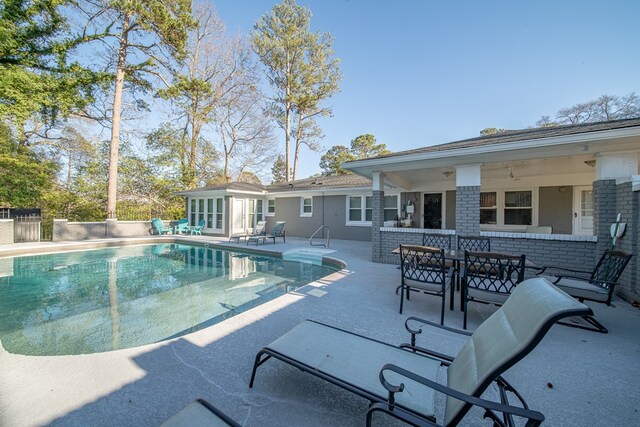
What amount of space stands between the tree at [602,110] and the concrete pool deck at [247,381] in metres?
24.6

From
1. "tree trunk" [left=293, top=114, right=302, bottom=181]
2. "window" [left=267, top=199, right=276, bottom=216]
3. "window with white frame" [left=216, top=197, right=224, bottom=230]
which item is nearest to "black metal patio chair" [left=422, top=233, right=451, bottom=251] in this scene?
"window" [left=267, top=199, right=276, bottom=216]

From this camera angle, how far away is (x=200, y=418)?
4.94 feet

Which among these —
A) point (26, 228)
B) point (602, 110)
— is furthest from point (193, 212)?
point (602, 110)

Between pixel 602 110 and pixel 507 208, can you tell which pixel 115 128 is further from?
pixel 602 110

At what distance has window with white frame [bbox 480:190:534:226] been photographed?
29.8 ft

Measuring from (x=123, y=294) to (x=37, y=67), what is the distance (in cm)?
1530

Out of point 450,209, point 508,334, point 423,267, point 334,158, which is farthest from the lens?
point 334,158

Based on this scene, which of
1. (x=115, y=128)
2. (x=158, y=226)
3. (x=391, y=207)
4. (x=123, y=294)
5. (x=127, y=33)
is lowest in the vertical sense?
(x=123, y=294)

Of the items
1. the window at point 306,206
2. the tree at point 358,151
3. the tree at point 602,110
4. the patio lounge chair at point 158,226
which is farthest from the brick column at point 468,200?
the tree at point 602,110

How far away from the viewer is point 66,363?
246 cm

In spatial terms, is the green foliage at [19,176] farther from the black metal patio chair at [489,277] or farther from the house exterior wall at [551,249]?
the house exterior wall at [551,249]

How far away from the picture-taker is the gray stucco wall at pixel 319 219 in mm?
12883

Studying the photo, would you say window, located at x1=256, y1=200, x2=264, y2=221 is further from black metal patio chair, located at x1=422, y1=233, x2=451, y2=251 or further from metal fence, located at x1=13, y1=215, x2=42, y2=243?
black metal patio chair, located at x1=422, y1=233, x2=451, y2=251

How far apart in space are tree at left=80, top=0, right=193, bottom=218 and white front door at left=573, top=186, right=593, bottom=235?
18573mm
